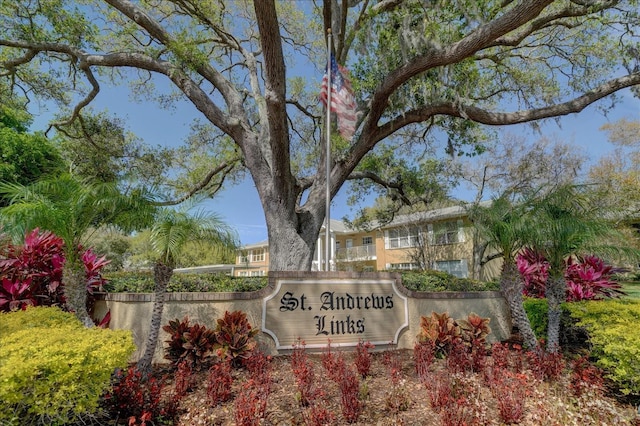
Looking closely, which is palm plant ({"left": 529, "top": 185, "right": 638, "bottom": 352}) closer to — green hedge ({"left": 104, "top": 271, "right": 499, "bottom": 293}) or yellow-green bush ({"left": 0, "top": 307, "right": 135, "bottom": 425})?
green hedge ({"left": 104, "top": 271, "right": 499, "bottom": 293})

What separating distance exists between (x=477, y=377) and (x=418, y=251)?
1824 centimetres

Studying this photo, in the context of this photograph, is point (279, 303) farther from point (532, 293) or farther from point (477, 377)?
point (532, 293)

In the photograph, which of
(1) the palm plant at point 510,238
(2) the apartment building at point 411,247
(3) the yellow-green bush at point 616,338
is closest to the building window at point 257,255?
(2) the apartment building at point 411,247

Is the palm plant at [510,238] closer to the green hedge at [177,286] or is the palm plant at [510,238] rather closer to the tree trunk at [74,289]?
the green hedge at [177,286]

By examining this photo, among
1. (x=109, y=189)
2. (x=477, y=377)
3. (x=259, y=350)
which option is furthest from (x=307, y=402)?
(x=109, y=189)

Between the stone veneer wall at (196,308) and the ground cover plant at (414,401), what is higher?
the stone veneer wall at (196,308)

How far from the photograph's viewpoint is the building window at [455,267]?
20677mm

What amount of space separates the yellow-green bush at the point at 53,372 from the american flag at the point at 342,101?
5.95m

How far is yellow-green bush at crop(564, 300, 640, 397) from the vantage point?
4.14 m

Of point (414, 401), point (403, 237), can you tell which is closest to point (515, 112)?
point (414, 401)

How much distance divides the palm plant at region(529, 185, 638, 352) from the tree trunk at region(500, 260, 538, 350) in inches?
13.0

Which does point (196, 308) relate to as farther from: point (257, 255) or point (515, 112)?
point (257, 255)

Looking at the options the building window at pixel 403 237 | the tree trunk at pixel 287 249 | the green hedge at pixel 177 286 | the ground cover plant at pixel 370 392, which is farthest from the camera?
the building window at pixel 403 237

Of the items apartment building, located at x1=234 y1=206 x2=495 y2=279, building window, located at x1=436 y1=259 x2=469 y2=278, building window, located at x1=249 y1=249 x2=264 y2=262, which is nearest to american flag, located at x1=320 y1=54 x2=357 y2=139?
apartment building, located at x1=234 y1=206 x2=495 y2=279
